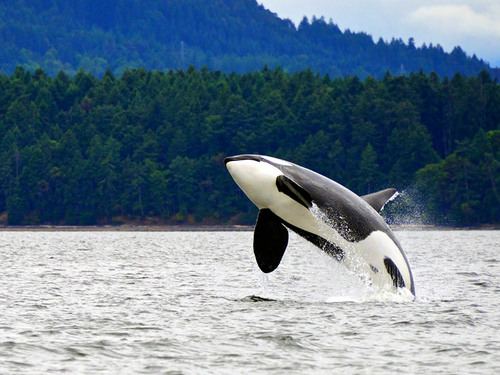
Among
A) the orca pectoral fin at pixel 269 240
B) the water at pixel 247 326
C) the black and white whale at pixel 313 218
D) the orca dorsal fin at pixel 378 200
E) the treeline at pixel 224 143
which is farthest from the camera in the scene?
the treeline at pixel 224 143

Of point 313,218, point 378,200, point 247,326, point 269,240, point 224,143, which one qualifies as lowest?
point 247,326

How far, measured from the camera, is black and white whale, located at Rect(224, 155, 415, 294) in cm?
2211

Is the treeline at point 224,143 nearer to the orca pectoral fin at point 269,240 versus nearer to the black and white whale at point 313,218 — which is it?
the black and white whale at point 313,218

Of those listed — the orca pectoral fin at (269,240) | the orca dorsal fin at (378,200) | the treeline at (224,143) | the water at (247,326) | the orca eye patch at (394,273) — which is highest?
the treeline at (224,143)

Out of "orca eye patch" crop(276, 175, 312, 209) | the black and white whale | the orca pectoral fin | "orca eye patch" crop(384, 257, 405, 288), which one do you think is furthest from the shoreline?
"orca eye patch" crop(276, 175, 312, 209)

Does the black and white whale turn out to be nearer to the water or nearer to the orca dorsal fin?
the orca dorsal fin

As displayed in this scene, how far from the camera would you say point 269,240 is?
75.6 feet

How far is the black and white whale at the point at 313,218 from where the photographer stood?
870 inches

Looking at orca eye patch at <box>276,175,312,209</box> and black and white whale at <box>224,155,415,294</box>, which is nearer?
orca eye patch at <box>276,175,312,209</box>

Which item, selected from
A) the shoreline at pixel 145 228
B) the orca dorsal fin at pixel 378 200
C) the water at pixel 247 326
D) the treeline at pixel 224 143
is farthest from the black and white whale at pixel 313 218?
the shoreline at pixel 145 228

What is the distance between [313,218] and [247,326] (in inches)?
115

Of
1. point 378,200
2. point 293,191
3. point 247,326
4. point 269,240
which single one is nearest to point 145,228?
point 378,200

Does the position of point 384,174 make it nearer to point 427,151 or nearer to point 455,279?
point 427,151

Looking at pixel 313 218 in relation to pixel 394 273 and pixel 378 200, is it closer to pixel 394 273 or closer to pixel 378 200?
pixel 378 200
